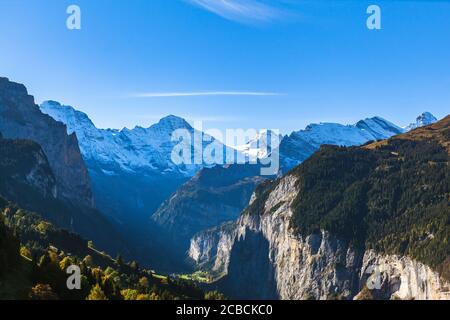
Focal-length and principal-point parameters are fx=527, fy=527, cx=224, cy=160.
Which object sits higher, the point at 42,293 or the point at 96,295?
the point at 42,293

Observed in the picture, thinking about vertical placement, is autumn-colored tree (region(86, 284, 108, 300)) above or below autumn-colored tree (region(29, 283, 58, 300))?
below

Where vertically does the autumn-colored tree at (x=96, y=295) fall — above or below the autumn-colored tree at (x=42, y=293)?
below

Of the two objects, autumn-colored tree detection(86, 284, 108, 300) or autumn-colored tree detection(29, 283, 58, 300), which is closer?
autumn-colored tree detection(29, 283, 58, 300)

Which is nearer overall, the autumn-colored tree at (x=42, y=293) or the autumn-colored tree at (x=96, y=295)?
the autumn-colored tree at (x=42, y=293)

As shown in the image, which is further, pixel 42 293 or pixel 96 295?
pixel 96 295
